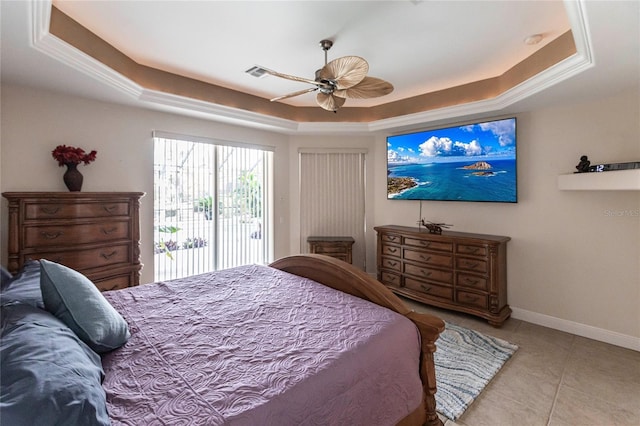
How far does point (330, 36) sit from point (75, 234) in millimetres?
2849

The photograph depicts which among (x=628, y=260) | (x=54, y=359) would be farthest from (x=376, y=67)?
(x=54, y=359)

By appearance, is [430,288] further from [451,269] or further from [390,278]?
[390,278]

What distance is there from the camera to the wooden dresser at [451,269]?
3.21 metres

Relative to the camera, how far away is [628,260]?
2.75 meters

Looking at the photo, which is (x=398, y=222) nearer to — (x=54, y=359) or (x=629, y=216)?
(x=629, y=216)

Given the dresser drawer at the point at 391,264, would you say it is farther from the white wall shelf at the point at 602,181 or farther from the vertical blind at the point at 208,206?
the white wall shelf at the point at 602,181

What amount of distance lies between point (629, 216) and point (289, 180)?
13.2 ft

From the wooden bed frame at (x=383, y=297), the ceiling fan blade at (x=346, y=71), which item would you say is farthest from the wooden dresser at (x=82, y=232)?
the ceiling fan blade at (x=346, y=71)

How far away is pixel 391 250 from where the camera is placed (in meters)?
4.07

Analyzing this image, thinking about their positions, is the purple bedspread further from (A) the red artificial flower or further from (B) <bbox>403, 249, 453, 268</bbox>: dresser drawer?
(B) <bbox>403, 249, 453, 268</bbox>: dresser drawer

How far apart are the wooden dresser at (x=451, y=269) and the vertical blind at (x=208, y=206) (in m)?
1.98

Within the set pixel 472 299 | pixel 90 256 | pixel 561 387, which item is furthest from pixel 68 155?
pixel 561 387

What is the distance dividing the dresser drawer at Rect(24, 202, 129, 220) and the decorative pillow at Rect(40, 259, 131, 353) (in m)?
1.54

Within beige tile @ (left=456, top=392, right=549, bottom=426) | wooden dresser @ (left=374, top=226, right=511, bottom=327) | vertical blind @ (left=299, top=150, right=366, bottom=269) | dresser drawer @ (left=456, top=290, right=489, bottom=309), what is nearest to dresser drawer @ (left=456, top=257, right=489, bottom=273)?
wooden dresser @ (left=374, top=226, right=511, bottom=327)
